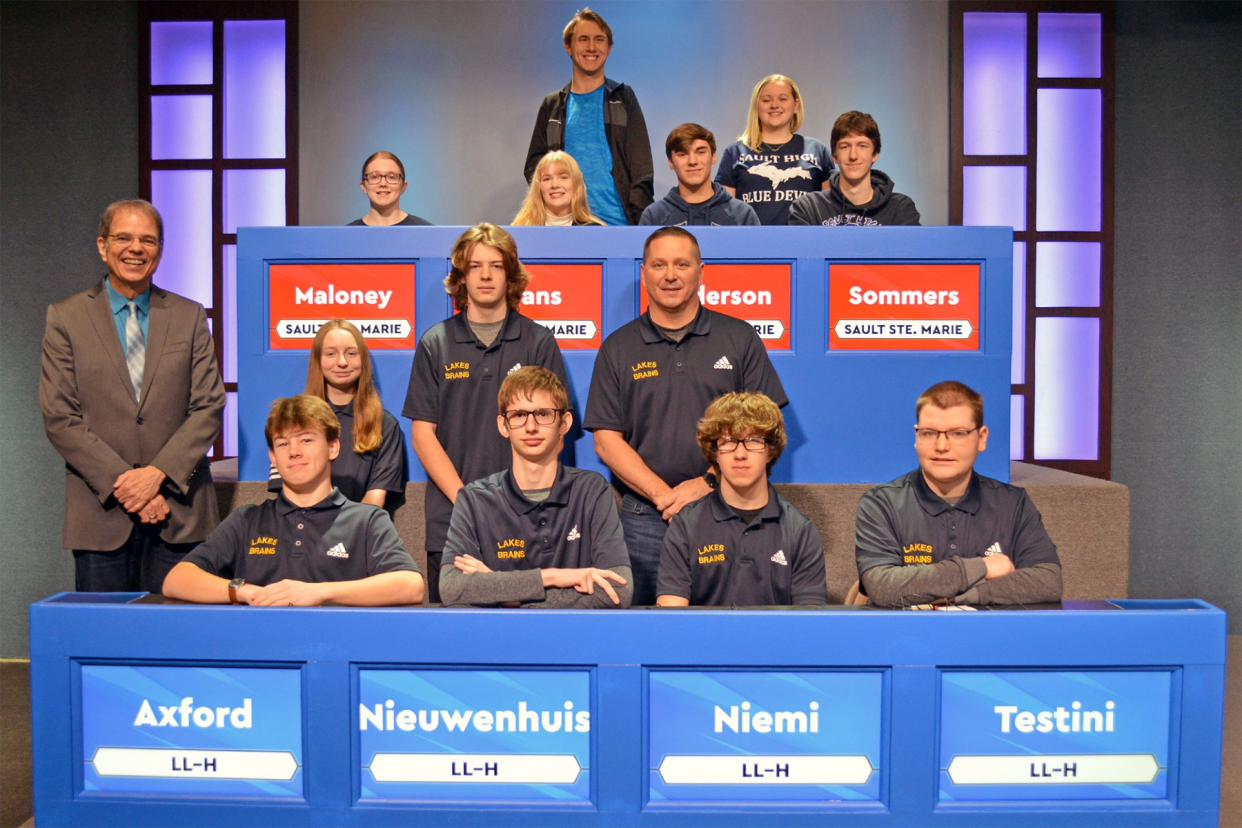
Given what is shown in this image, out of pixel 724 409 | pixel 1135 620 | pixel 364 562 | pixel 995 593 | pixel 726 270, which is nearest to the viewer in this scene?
pixel 1135 620

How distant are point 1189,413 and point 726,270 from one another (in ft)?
14.3

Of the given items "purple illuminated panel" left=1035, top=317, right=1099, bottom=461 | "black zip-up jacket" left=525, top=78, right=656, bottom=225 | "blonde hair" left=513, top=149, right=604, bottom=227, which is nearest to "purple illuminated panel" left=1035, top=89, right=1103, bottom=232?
"purple illuminated panel" left=1035, top=317, right=1099, bottom=461

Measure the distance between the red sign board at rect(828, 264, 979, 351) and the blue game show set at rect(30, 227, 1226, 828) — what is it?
7.09 feet

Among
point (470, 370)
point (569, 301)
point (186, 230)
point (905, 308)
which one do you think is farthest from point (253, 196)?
point (905, 308)

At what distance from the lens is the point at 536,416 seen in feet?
8.55

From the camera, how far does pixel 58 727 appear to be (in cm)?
183

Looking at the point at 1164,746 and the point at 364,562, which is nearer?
the point at 1164,746

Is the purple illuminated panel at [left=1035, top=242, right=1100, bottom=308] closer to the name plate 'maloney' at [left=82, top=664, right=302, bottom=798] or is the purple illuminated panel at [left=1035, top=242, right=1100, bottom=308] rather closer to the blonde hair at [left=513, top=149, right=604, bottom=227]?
the blonde hair at [left=513, top=149, right=604, bottom=227]

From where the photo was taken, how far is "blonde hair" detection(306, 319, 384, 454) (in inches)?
136

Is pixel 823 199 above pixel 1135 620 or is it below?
above

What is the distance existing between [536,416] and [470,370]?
0.83 metres

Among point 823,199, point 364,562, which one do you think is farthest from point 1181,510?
point 364,562

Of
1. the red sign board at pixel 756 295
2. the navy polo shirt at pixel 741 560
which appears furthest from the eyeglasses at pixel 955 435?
the red sign board at pixel 756 295

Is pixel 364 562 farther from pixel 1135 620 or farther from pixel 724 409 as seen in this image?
pixel 1135 620
